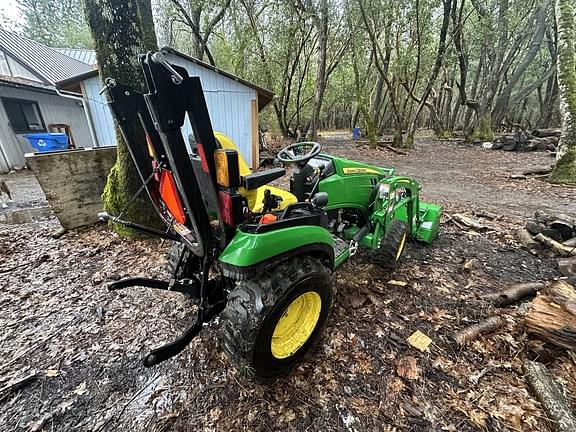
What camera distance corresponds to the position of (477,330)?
2248 mm

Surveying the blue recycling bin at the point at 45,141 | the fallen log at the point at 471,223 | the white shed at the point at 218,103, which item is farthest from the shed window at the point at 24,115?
the fallen log at the point at 471,223

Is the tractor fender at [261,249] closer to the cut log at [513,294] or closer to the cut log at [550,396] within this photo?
the cut log at [550,396]

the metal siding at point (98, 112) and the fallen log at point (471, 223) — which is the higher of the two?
the metal siding at point (98, 112)

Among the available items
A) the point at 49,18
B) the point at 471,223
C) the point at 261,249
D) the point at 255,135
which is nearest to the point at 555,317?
the point at 261,249

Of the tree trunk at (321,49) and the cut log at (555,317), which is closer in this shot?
the cut log at (555,317)

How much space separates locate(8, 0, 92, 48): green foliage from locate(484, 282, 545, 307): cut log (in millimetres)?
32421

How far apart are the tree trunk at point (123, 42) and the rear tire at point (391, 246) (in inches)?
121

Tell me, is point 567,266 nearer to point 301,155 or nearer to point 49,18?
point 301,155

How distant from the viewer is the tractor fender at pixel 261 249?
1.54 meters

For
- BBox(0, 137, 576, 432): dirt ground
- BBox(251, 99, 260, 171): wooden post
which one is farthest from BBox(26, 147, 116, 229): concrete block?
BBox(251, 99, 260, 171): wooden post

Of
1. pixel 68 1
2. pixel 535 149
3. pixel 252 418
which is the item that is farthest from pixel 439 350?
pixel 68 1

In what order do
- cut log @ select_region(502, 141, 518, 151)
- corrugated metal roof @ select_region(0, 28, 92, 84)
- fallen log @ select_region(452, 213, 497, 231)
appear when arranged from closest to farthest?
fallen log @ select_region(452, 213, 497, 231) < corrugated metal roof @ select_region(0, 28, 92, 84) < cut log @ select_region(502, 141, 518, 151)

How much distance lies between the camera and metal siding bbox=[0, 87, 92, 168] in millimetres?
9008

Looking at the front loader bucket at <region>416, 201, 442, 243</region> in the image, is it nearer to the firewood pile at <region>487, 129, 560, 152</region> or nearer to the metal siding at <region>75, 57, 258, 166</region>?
the metal siding at <region>75, 57, 258, 166</region>
